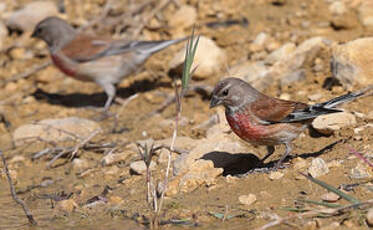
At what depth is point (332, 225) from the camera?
362 cm

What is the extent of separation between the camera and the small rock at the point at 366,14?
730 centimetres

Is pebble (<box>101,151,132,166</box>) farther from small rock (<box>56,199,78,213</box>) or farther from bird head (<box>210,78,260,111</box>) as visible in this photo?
bird head (<box>210,78,260,111</box>)

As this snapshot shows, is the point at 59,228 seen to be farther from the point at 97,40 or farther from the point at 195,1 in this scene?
the point at 195,1

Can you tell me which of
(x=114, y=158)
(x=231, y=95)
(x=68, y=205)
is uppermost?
(x=231, y=95)

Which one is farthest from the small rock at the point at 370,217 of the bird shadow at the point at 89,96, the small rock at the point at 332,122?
the bird shadow at the point at 89,96

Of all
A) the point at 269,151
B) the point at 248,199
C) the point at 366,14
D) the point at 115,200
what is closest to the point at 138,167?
the point at 115,200

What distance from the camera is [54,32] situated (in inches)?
340

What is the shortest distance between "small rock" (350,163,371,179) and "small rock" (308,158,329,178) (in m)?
0.19

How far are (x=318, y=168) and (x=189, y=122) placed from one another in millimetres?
2376

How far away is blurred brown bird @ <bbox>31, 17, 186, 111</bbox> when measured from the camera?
811 cm

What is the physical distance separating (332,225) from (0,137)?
15.3 feet

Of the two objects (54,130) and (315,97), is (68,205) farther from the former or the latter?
(315,97)

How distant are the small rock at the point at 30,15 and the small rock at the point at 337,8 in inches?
173

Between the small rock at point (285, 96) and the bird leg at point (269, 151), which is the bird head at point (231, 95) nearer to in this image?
the bird leg at point (269, 151)
